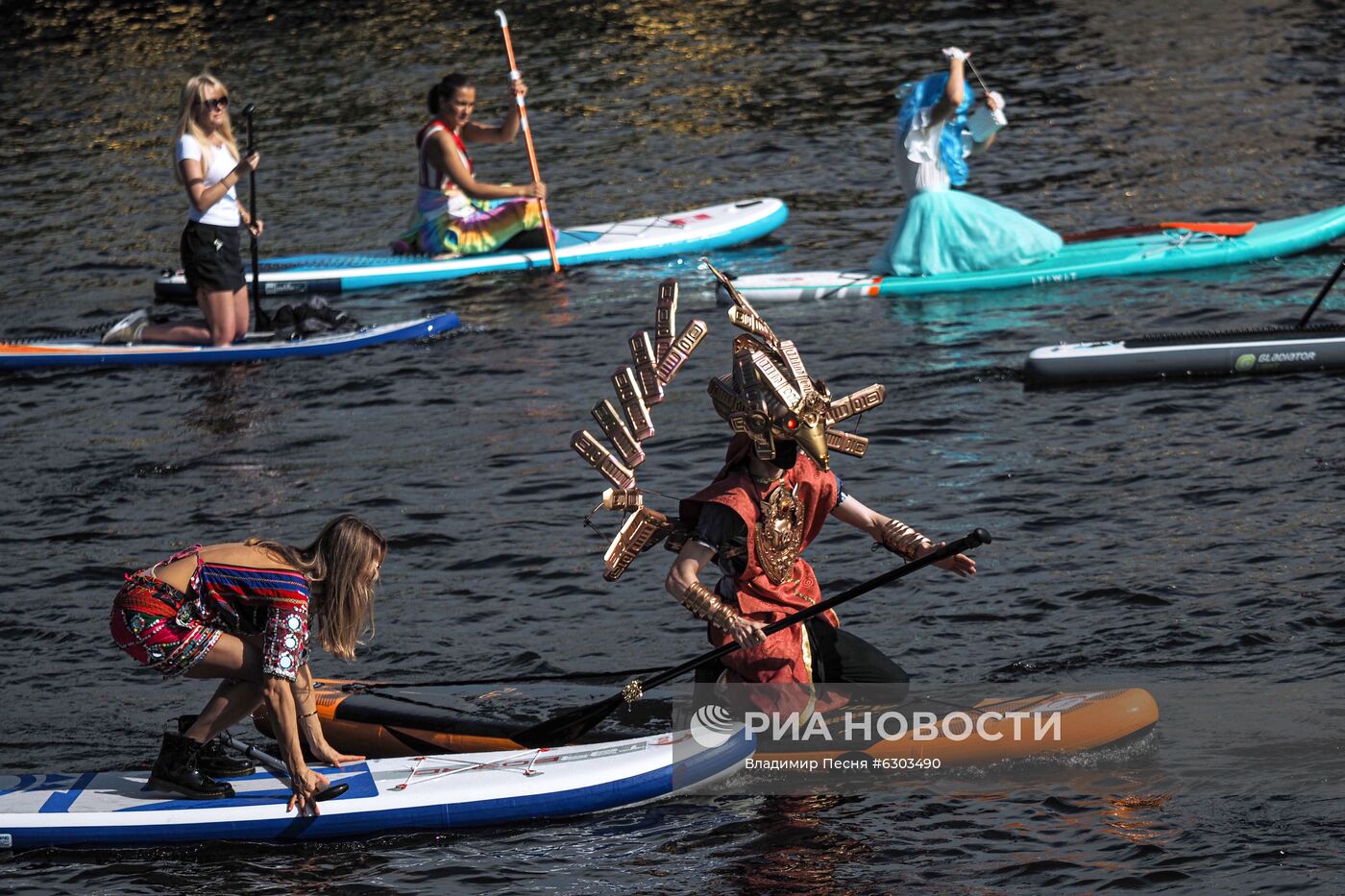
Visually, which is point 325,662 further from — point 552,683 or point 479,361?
point 479,361

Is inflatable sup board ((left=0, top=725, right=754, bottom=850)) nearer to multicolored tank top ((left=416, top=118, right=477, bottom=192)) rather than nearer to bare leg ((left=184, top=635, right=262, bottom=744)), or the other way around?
bare leg ((left=184, top=635, right=262, bottom=744))

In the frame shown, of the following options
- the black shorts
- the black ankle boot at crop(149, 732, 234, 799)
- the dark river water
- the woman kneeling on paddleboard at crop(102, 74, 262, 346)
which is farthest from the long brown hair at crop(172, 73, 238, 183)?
the black ankle boot at crop(149, 732, 234, 799)

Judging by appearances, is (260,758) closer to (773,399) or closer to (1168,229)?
(773,399)

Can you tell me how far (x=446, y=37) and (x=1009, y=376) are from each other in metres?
15.5

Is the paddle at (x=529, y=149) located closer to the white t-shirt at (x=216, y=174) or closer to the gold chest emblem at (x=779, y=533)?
the white t-shirt at (x=216, y=174)

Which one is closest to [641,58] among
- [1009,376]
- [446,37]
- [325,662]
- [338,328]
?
[446,37]

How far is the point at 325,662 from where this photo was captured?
8.45 metres

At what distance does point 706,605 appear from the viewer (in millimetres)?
6242

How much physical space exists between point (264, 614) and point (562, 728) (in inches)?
50.9

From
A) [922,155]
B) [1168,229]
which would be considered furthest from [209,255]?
[1168,229]

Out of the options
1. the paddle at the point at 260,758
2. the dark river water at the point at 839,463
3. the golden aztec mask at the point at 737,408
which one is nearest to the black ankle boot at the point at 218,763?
the paddle at the point at 260,758

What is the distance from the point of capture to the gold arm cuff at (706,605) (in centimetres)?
623

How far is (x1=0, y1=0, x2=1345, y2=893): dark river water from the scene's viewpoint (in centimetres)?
654

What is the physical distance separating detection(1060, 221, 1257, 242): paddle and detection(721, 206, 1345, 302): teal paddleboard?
0.08m
